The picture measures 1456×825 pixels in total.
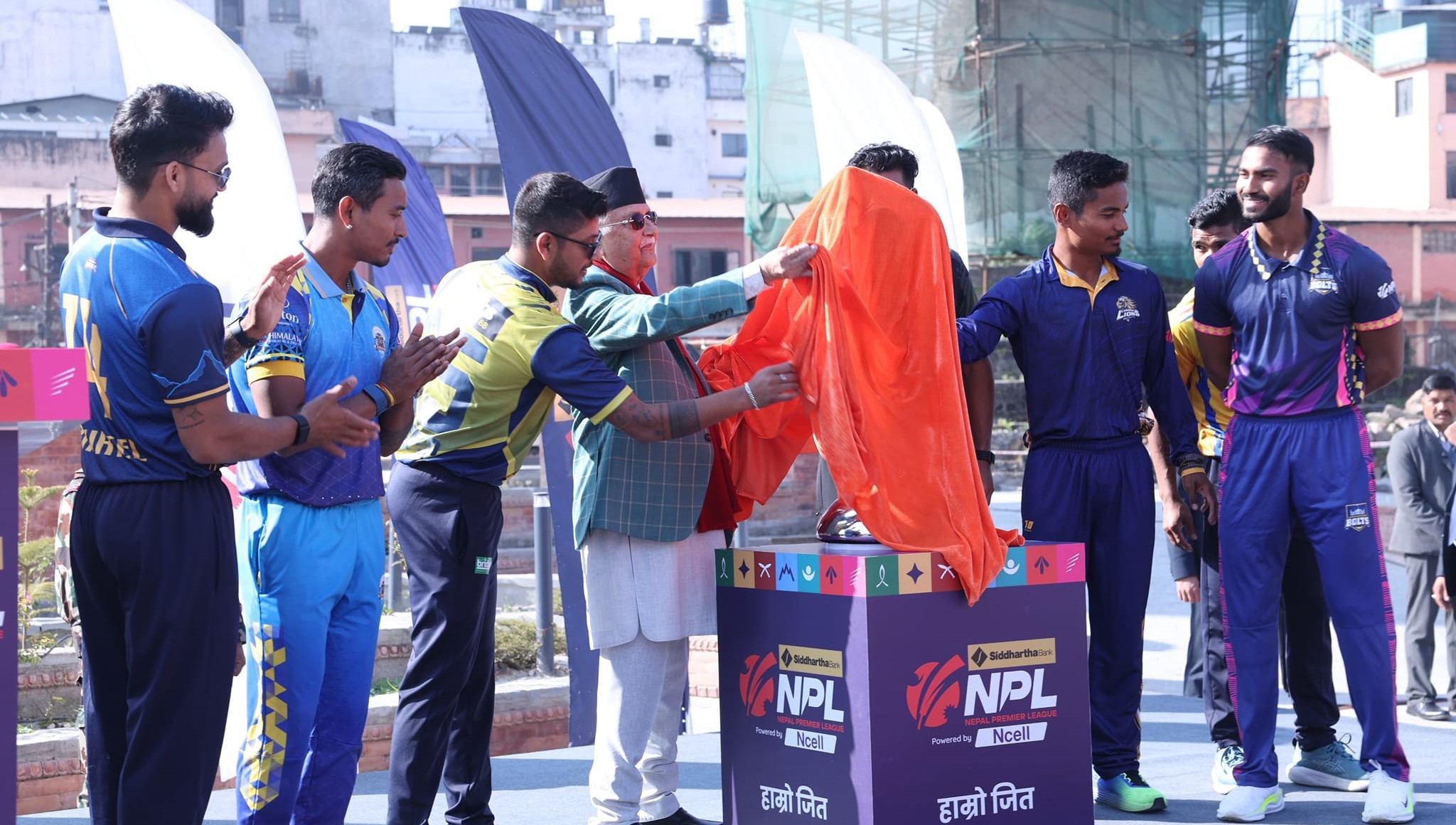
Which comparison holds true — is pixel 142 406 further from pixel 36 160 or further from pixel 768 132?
pixel 36 160

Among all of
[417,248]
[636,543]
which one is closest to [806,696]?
[636,543]

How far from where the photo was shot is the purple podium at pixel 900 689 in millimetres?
3516

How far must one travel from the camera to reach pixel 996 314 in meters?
4.48

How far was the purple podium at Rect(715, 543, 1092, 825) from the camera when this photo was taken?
138 inches

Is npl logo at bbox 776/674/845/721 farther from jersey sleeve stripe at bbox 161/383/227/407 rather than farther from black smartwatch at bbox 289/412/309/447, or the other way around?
jersey sleeve stripe at bbox 161/383/227/407

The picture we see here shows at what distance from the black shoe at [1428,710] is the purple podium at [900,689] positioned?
371cm

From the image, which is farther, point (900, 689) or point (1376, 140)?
point (1376, 140)

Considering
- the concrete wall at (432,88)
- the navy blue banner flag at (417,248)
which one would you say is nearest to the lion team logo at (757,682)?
the navy blue banner flag at (417,248)

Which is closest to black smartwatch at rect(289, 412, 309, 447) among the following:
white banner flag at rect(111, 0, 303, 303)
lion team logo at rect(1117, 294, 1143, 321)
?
lion team logo at rect(1117, 294, 1143, 321)

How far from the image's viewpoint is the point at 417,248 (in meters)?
9.61

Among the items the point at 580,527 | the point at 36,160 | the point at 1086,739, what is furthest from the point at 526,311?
the point at 36,160

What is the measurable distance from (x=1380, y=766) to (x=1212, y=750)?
113 centimetres

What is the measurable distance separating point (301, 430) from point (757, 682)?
1.29 m

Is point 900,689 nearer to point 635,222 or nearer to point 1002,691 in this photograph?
point 1002,691
